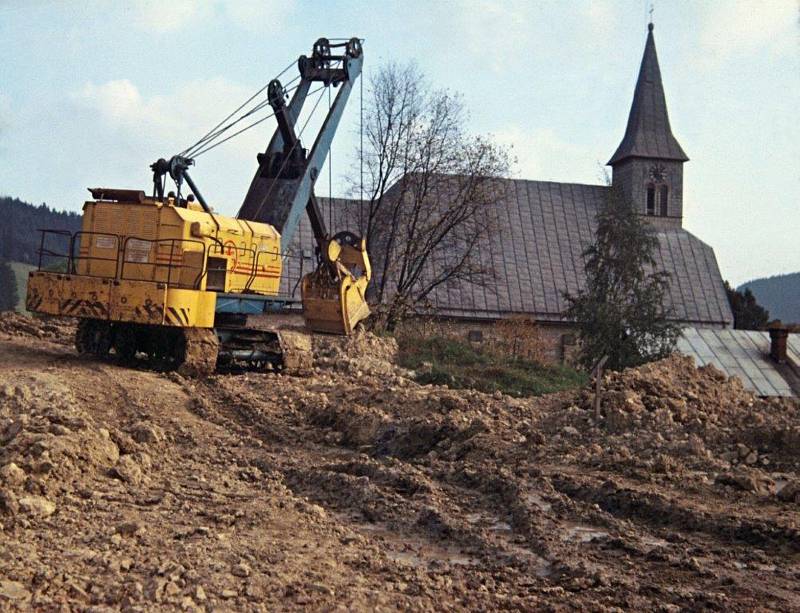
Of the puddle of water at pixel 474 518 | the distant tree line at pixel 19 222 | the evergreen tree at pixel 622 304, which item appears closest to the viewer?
the puddle of water at pixel 474 518

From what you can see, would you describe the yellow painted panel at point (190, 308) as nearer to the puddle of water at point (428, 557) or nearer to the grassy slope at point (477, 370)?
the grassy slope at point (477, 370)

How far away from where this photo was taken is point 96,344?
17.5 meters

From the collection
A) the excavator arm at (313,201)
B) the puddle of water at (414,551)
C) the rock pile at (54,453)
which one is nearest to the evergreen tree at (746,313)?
the excavator arm at (313,201)

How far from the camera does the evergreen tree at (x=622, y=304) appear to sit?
2842cm

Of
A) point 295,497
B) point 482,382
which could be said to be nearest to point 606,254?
point 482,382

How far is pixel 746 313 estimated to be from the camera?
5306 cm

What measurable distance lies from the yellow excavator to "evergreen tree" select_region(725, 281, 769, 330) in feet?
121

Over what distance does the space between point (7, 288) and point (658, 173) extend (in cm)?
3695

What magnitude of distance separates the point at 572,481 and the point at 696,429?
12.2 ft

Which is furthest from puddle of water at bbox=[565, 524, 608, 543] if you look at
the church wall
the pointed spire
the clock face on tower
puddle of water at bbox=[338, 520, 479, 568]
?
the clock face on tower

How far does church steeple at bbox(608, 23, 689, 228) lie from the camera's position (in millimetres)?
51469

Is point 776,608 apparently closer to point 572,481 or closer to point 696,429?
point 572,481

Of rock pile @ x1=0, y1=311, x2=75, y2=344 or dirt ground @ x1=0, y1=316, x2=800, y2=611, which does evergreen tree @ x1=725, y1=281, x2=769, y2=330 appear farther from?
dirt ground @ x1=0, y1=316, x2=800, y2=611

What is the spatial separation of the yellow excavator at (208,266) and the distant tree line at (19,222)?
170 feet
